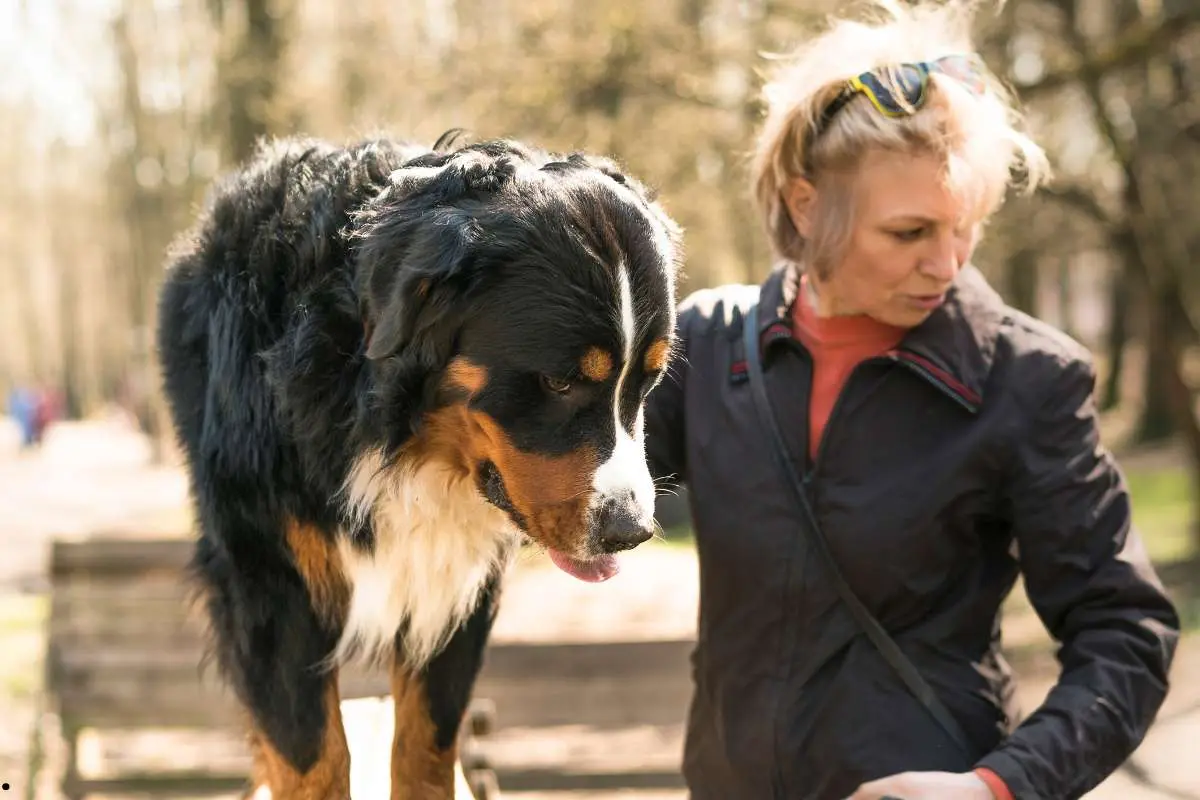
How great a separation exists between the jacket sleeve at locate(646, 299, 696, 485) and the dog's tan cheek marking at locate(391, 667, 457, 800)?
0.69 meters

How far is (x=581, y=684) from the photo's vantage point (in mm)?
4891

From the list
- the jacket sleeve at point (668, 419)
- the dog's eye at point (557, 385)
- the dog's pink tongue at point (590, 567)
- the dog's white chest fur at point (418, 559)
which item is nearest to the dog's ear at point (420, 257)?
the dog's eye at point (557, 385)

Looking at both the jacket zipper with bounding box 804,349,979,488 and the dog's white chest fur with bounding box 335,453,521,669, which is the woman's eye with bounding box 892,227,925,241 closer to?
the jacket zipper with bounding box 804,349,979,488

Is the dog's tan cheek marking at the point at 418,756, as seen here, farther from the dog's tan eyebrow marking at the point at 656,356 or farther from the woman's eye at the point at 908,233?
the woman's eye at the point at 908,233

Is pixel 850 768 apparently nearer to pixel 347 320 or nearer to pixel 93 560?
pixel 347 320

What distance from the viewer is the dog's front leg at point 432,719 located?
2402mm

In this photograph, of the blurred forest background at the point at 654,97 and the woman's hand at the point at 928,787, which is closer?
A: the woman's hand at the point at 928,787

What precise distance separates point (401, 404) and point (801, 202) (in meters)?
0.96

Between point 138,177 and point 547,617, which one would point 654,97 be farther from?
point 138,177

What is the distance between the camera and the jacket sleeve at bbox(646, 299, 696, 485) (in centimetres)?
256

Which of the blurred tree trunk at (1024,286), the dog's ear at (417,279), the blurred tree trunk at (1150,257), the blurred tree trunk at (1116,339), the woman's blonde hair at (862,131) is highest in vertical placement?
the woman's blonde hair at (862,131)

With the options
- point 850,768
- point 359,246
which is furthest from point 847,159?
point 850,768

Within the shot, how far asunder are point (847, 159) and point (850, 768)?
3.85ft

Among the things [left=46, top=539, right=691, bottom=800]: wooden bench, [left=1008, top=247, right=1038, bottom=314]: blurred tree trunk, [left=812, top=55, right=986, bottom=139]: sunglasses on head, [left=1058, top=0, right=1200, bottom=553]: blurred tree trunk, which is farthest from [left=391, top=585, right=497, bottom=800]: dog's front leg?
[left=1008, top=247, right=1038, bottom=314]: blurred tree trunk
